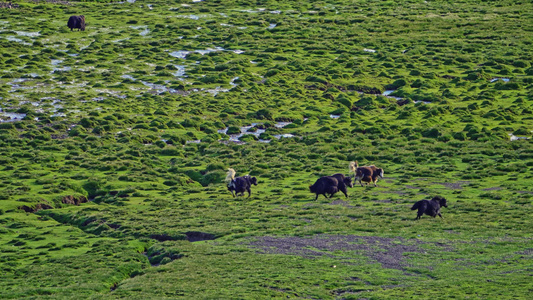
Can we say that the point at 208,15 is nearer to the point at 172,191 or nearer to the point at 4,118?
the point at 4,118

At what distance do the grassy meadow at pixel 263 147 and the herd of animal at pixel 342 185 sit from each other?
3.90ft

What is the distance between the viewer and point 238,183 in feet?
182

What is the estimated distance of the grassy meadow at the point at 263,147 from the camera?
119 feet

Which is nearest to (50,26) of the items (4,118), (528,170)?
(4,118)

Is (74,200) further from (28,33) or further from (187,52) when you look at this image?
(28,33)

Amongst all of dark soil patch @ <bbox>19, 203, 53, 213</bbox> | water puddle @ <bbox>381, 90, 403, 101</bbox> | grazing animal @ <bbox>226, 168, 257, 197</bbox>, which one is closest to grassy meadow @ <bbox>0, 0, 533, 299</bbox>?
dark soil patch @ <bbox>19, 203, 53, 213</bbox>

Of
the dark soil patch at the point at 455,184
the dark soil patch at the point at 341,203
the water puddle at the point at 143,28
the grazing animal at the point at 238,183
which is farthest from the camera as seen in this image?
the water puddle at the point at 143,28

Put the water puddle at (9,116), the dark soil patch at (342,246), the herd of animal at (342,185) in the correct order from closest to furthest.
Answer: the dark soil patch at (342,246) → the herd of animal at (342,185) → the water puddle at (9,116)

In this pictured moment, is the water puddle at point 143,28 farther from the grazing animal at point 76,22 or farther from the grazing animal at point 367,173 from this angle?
the grazing animal at point 367,173

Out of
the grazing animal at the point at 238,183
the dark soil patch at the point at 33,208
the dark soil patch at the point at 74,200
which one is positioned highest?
the grazing animal at the point at 238,183

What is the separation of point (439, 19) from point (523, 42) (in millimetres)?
29772

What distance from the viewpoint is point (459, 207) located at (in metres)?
49.6

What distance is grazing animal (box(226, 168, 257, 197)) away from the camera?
181 feet

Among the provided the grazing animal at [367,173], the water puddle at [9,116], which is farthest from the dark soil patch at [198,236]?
the water puddle at [9,116]
